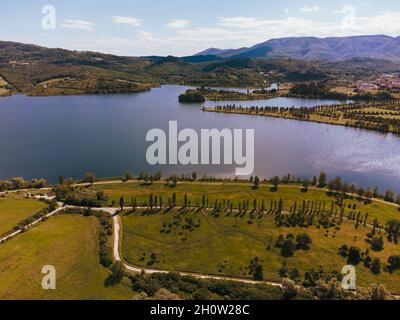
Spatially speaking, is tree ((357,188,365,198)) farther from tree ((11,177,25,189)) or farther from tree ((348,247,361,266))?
tree ((11,177,25,189))

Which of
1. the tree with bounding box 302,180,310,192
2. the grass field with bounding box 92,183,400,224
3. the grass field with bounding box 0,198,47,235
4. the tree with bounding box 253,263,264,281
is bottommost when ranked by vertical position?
the tree with bounding box 253,263,264,281

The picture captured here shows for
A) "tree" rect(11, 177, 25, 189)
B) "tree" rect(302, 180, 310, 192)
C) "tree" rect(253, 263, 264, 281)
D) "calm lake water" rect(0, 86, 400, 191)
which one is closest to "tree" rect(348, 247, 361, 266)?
"tree" rect(253, 263, 264, 281)

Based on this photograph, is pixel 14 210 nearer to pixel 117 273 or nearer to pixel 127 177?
pixel 127 177

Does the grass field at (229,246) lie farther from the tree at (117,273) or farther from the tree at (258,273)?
the tree at (117,273)

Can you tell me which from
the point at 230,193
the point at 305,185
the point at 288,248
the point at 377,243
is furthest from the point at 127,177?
the point at 377,243

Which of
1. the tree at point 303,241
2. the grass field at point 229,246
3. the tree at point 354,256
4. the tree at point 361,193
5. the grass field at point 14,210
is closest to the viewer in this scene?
the grass field at point 229,246

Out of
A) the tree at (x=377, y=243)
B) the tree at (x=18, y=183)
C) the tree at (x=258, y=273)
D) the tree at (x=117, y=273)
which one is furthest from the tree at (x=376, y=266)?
the tree at (x=18, y=183)
